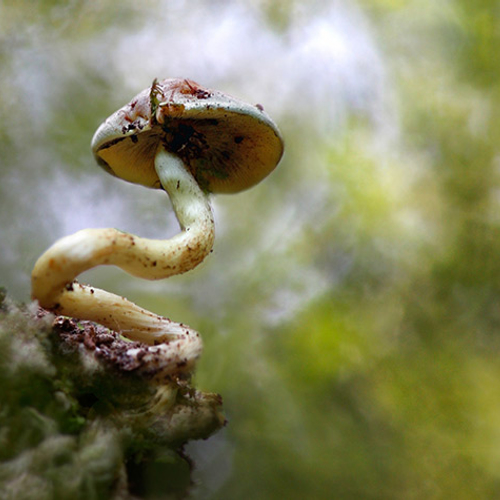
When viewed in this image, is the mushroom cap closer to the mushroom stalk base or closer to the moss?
the mushroom stalk base

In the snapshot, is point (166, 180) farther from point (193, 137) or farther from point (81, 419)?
point (81, 419)

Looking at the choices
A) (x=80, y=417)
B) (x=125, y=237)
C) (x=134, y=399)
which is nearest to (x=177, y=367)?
(x=134, y=399)

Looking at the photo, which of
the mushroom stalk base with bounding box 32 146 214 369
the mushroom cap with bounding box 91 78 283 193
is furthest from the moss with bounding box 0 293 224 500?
the mushroom cap with bounding box 91 78 283 193

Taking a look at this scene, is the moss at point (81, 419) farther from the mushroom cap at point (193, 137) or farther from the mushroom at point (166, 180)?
the mushroom cap at point (193, 137)

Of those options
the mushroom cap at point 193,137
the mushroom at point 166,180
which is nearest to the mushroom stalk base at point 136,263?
the mushroom at point 166,180

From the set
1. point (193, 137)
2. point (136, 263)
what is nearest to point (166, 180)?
point (193, 137)

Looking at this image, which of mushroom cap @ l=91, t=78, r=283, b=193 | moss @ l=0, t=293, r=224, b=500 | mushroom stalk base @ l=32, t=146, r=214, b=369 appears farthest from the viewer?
mushroom cap @ l=91, t=78, r=283, b=193
